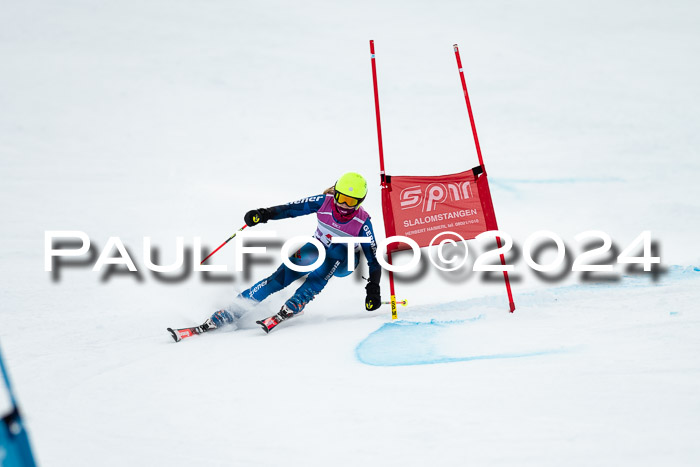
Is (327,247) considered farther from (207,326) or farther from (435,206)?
(207,326)

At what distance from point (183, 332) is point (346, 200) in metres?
1.47

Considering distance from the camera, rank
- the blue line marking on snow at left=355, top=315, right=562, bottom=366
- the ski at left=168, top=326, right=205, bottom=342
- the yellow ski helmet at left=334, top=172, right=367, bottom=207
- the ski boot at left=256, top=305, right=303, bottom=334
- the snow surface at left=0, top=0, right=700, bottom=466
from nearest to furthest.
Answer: the snow surface at left=0, top=0, right=700, bottom=466, the blue line marking on snow at left=355, top=315, right=562, bottom=366, the ski at left=168, top=326, right=205, bottom=342, the ski boot at left=256, top=305, right=303, bottom=334, the yellow ski helmet at left=334, top=172, right=367, bottom=207

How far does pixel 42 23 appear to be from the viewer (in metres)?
18.2

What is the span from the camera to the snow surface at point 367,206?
91.9 inches

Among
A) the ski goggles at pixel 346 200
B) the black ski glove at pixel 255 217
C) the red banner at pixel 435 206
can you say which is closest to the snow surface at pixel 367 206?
the red banner at pixel 435 206

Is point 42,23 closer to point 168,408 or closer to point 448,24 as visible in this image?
point 448,24

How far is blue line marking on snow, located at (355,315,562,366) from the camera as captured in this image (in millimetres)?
3143

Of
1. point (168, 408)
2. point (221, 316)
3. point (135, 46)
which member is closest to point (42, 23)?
point (135, 46)

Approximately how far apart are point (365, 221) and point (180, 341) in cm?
161

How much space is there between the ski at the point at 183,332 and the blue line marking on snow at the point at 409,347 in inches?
48.4

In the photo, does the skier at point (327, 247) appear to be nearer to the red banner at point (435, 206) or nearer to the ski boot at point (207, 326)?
the ski boot at point (207, 326)

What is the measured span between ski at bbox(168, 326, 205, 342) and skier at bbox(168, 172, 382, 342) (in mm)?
238

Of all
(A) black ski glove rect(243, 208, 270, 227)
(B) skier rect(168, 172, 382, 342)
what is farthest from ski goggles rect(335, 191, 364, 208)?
(A) black ski glove rect(243, 208, 270, 227)
